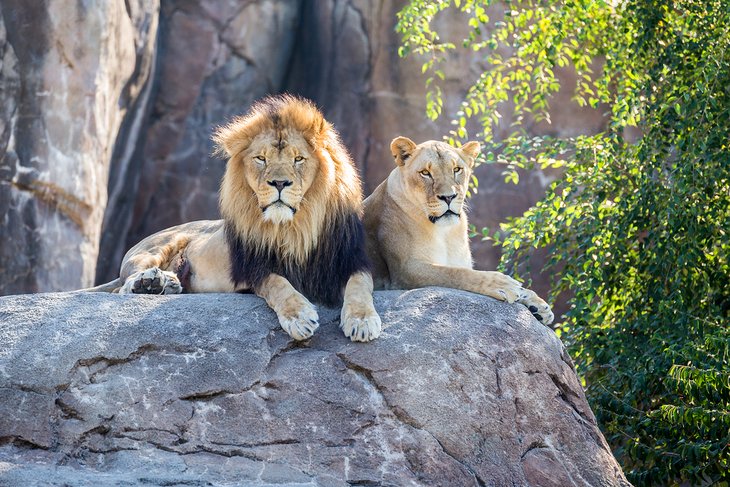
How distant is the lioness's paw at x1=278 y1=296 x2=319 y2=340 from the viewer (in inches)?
166

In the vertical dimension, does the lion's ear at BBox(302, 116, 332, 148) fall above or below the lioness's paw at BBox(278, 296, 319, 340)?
above

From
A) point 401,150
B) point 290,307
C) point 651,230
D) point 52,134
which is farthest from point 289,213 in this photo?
point 52,134

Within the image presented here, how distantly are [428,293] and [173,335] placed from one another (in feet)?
3.62

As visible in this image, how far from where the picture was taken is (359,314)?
4277 mm

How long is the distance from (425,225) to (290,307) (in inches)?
43.5

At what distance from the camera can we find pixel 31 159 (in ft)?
25.0

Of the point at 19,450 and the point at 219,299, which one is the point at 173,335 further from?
the point at 19,450

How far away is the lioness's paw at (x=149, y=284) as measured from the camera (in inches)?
191

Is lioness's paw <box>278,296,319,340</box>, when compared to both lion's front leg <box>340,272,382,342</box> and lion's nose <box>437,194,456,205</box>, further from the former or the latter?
lion's nose <box>437,194,456,205</box>

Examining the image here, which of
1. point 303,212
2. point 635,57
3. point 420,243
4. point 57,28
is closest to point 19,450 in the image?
point 303,212

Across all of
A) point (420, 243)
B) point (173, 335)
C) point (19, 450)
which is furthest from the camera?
point (420, 243)

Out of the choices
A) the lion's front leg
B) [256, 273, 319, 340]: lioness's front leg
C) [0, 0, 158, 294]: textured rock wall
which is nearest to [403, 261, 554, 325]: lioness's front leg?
the lion's front leg

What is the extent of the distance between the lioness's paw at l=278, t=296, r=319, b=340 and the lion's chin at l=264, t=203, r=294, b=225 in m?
0.36

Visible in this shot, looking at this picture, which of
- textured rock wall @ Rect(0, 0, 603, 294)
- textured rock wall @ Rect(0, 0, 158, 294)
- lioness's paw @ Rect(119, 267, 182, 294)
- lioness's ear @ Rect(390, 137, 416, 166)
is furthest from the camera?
textured rock wall @ Rect(0, 0, 603, 294)
